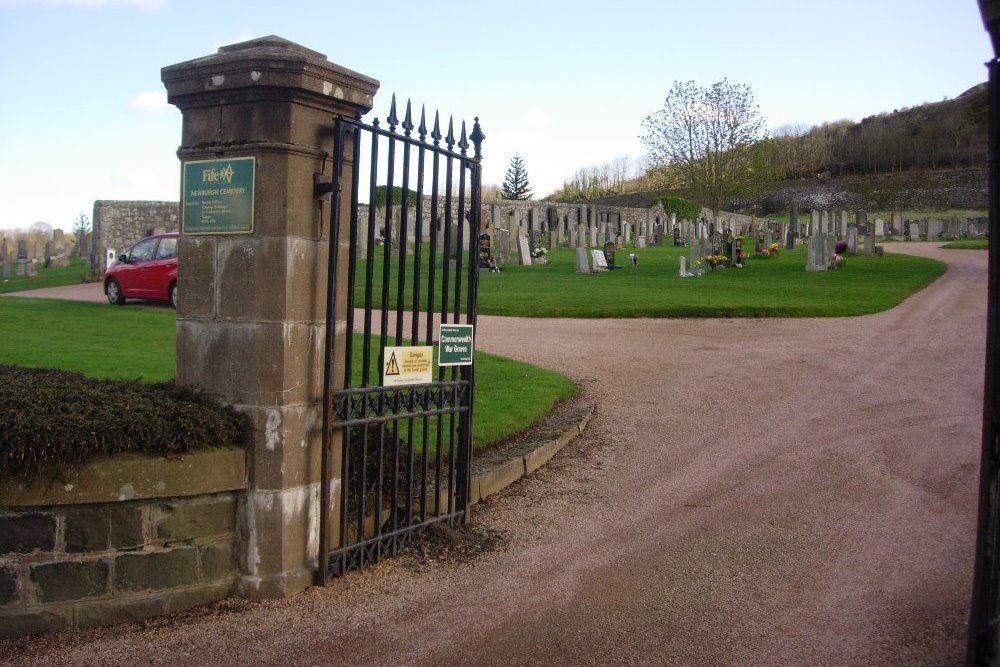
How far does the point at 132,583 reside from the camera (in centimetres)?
423

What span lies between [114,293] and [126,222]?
12906 mm

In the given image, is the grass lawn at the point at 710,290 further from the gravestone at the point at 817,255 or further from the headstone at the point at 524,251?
the headstone at the point at 524,251

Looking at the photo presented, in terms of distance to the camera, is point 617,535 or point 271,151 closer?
point 271,151

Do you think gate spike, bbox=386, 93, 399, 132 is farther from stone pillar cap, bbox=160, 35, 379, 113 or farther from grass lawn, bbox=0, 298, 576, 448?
grass lawn, bbox=0, 298, 576, 448

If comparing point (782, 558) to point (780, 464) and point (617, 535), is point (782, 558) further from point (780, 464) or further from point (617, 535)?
point (780, 464)

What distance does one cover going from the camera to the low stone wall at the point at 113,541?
13.3 ft

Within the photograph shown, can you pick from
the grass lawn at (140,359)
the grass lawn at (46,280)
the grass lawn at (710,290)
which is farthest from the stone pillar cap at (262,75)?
the grass lawn at (46,280)

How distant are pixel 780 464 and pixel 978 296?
1423 cm

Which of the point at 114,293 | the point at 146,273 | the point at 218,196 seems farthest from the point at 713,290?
the point at 218,196

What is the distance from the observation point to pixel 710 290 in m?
21.1

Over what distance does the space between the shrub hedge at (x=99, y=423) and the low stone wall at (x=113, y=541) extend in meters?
0.07

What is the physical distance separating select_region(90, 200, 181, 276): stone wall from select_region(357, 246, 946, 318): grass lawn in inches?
319

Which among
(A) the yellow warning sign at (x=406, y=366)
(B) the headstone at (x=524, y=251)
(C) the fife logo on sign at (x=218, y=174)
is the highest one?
(B) the headstone at (x=524, y=251)

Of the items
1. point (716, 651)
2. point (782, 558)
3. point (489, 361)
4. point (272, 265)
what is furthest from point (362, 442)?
point (489, 361)
